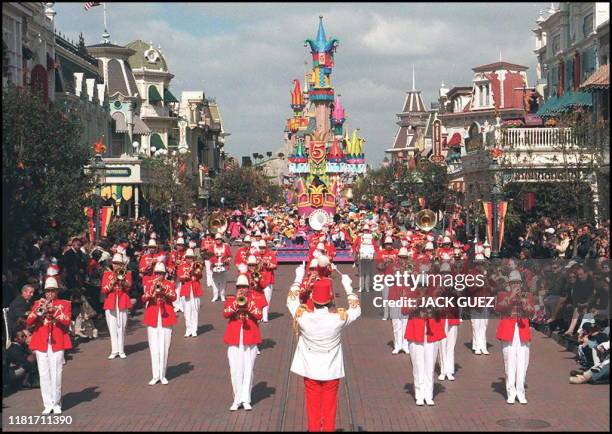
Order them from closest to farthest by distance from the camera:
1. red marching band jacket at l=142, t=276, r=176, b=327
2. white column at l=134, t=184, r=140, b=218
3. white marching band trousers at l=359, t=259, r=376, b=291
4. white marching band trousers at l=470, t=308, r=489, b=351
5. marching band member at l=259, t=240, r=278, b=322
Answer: red marching band jacket at l=142, t=276, r=176, b=327 < white marching band trousers at l=470, t=308, r=489, b=351 < marching band member at l=259, t=240, r=278, b=322 < white marching band trousers at l=359, t=259, r=376, b=291 < white column at l=134, t=184, r=140, b=218

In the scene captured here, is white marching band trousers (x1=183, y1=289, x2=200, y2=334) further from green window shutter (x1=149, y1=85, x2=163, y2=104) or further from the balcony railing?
green window shutter (x1=149, y1=85, x2=163, y2=104)

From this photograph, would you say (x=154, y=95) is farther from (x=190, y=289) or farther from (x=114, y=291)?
(x=114, y=291)

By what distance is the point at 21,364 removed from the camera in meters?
14.0

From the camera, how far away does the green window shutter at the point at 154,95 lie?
79.0 metres

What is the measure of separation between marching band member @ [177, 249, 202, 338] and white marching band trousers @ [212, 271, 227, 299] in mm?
5644

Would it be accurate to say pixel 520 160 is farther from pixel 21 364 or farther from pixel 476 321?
pixel 21 364

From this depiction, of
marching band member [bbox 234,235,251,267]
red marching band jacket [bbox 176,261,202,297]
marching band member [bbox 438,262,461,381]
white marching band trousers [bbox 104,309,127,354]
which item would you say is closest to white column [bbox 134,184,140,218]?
marching band member [bbox 234,235,251,267]

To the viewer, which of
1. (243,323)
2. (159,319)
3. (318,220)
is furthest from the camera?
(318,220)

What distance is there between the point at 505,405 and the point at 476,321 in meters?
4.43

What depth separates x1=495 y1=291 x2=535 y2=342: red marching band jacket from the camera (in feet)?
43.0

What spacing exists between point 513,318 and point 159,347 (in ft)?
16.2

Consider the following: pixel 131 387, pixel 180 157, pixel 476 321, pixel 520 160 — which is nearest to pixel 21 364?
pixel 131 387

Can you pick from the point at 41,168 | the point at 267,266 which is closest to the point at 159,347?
the point at 267,266

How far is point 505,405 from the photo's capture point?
1295 cm
